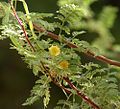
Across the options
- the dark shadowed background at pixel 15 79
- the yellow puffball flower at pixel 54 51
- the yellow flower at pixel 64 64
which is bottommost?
the dark shadowed background at pixel 15 79

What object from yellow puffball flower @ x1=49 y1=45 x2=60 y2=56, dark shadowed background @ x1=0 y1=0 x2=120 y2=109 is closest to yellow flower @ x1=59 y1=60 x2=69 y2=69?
yellow puffball flower @ x1=49 y1=45 x2=60 y2=56

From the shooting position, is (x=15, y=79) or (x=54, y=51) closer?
(x=54, y=51)

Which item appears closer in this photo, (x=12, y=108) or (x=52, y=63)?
(x=52, y=63)

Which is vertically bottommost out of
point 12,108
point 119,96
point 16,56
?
point 12,108

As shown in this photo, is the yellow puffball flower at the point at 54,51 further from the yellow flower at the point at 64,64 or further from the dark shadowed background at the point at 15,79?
the dark shadowed background at the point at 15,79

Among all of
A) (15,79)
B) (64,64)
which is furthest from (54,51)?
(15,79)

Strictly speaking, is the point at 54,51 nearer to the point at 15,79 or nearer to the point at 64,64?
the point at 64,64

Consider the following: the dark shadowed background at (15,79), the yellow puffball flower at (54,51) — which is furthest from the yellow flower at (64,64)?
the dark shadowed background at (15,79)

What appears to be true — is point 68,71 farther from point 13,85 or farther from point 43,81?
point 13,85

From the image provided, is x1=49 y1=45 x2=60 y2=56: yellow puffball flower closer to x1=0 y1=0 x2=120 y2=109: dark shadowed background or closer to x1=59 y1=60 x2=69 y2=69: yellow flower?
x1=59 y1=60 x2=69 y2=69: yellow flower

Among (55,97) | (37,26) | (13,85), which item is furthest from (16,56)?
(37,26)

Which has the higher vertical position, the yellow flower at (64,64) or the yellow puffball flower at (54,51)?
the yellow puffball flower at (54,51)
